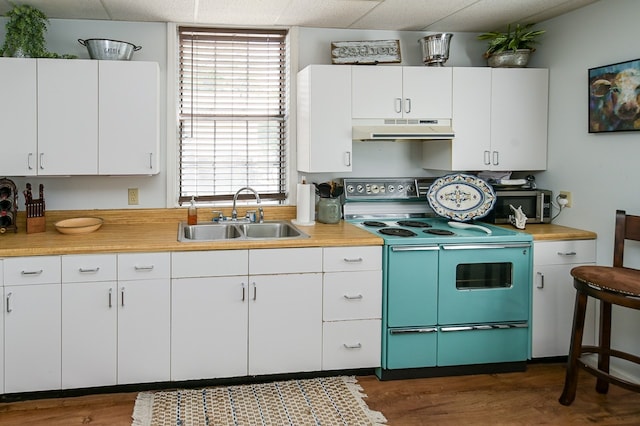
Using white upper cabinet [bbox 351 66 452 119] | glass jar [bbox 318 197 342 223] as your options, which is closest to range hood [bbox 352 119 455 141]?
white upper cabinet [bbox 351 66 452 119]

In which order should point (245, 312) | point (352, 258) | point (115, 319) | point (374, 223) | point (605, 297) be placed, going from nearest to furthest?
point (605, 297) < point (115, 319) < point (245, 312) < point (352, 258) < point (374, 223)

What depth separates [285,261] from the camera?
Result: 11.1 feet

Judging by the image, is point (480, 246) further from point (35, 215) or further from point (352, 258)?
point (35, 215)

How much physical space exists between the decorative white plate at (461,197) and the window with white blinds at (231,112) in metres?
1.07

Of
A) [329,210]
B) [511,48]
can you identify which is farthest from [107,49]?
[511,48]

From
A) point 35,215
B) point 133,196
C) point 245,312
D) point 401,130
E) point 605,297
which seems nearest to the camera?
point 605,297

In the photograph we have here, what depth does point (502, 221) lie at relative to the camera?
401cm

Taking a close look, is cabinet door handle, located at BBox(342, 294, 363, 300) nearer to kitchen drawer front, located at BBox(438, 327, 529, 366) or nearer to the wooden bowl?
kitchen drawer front, located at BBox(438, 327, 529, 366)

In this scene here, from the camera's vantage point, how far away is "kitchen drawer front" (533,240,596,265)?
3648mm

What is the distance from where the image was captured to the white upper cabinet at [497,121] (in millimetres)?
3936

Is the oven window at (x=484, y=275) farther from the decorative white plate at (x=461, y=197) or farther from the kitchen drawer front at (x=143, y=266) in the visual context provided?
the kitchen drawer front at (x=143, y=266)

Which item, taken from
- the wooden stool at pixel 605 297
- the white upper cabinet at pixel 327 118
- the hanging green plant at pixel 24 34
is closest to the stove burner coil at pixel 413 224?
the white upper cabinet at pixel 327 118

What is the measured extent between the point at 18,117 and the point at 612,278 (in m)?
3.32

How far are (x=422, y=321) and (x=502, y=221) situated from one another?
0.98 metres
